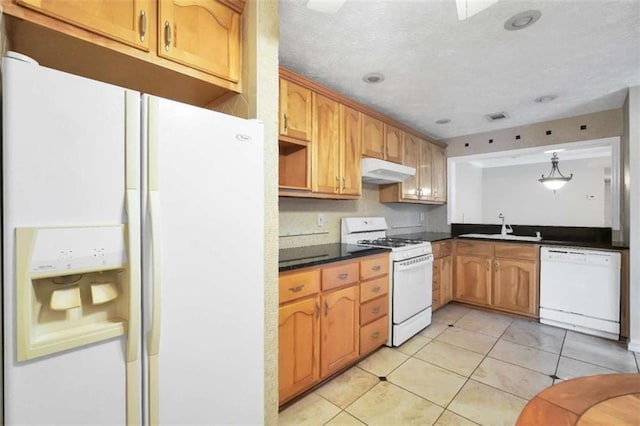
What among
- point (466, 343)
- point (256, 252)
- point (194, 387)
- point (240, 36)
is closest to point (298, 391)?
point (194, 387)

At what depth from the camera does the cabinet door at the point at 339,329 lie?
2066 millimetres

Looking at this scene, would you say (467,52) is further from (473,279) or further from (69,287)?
(473,279)

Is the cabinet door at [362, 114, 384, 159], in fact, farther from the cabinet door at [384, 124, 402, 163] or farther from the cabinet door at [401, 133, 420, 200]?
the cabinet door at [401, 133, 420, 200]

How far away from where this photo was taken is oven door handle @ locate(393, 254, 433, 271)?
8.74ft

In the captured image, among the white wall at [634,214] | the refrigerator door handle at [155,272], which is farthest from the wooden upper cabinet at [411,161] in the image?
the refrigerator door handle at [155,272]

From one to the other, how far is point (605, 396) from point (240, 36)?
208 centimetres

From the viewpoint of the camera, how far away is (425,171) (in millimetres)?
3918

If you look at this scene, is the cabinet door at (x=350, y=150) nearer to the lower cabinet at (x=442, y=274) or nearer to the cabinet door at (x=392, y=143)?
the cabinet door at (x=392, y=143)

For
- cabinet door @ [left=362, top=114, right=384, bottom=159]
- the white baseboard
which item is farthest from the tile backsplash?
the white baseboard

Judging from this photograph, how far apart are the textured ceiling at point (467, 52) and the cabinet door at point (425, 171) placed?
2.80 feet

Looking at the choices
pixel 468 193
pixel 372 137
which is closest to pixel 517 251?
pixel 372 137

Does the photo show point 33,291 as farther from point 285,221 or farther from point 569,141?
point 569,141

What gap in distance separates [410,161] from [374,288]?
1.84 m

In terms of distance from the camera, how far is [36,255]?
32.0 inches
